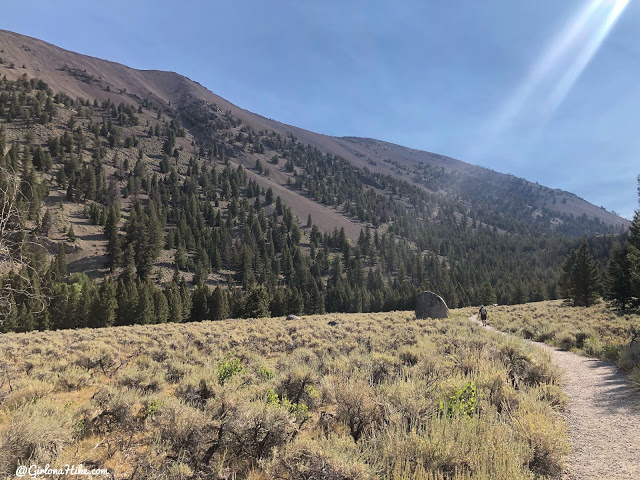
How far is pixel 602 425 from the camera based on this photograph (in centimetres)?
594

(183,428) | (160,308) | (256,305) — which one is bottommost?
(160,308)

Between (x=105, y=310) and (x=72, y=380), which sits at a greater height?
(x=72, y=380)

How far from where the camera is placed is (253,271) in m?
110

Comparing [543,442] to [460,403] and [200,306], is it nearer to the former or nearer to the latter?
[460,403]

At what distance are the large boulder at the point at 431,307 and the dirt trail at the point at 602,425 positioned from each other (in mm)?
24704

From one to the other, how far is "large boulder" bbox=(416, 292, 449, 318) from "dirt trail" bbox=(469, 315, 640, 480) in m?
24.7

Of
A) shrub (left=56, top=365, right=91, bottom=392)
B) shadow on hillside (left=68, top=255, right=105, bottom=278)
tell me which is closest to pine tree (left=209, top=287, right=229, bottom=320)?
shadow on hillside (left=68, top=255, right=105, bottom=278)

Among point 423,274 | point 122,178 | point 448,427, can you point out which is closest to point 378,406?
point 448,427

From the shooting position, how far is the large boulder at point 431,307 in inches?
1344

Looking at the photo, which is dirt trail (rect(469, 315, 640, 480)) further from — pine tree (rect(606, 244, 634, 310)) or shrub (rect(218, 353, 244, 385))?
pine tree (rect(606, 244, 634, 310))

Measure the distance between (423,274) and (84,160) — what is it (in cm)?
16122

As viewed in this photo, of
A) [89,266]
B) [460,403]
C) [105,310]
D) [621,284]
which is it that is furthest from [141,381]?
[89,266]

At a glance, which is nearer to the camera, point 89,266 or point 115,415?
point 115,415

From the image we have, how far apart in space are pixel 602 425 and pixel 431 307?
2974cm
